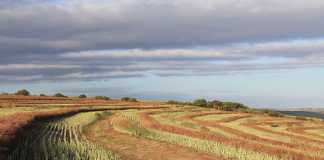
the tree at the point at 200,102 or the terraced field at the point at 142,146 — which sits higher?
the tree at the point at 200,102

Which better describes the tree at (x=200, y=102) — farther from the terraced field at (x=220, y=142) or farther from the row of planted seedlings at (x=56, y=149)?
the row of planted seedlings at (x=56, y=149)

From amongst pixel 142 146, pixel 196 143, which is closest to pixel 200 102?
pixel 196 143

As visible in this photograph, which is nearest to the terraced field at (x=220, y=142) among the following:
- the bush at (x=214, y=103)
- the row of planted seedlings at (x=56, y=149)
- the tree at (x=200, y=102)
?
the row of planted seedlings at (x=56, y=149)

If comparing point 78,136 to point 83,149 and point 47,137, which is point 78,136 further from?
point 83,149

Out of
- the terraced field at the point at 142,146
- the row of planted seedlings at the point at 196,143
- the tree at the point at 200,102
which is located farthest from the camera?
the tree at the point at 200,102

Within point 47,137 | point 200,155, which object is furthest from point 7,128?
point 200,155

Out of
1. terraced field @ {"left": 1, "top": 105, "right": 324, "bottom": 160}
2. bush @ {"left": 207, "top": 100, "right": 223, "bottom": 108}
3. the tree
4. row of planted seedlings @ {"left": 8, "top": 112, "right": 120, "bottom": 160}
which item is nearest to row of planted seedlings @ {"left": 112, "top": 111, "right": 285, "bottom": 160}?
terraced field @ {"left": 1, "top": 105, "right": 324, "bottom": 160}

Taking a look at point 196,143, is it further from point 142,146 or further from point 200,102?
point 200,102

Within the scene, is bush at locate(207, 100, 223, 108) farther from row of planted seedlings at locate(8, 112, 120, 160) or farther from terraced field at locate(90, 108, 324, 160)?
row of planted seedlings at locate(8, 112, 120, 160)

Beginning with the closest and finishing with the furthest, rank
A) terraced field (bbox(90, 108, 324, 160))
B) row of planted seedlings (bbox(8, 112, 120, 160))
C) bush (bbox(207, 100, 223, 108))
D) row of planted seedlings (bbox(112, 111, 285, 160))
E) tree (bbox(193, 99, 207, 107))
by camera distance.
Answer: row of planted seedlings (bbox(8, 112, 120, 160))
row of planted seedlings (bbox(112, 111, 285, 160))
terraced field (bbox(90, 108, 324, 160))
tree (bbox(193, 99, 207, 107))
bush (bbox(207, 100, 223, 108))

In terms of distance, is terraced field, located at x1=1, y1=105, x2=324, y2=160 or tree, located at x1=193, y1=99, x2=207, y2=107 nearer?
terraced field, located at x1=1, y1=105, x2=324, y2=160

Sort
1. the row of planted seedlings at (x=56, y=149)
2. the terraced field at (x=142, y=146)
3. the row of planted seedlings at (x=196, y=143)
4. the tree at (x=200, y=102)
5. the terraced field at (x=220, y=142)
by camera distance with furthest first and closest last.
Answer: the tree at (x=200, y=102) → the terraced field at (x=220, y=142) → the row of planted seedlings at (x=196, y=143) → the terraced field at (x=142, y=146) → the row of planted seedlings at (x=56, y=149)

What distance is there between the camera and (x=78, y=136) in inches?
1127

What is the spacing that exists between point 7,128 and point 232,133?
1655 centimetres
